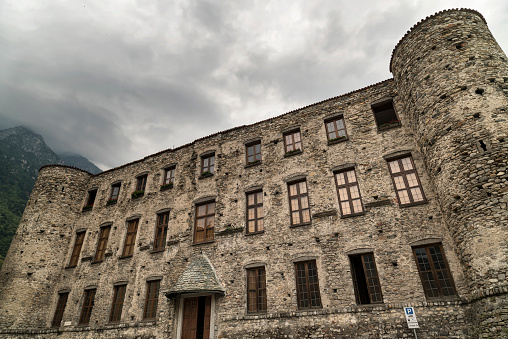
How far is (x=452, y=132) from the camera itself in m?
11.1

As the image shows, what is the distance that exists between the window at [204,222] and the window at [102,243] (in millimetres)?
7340

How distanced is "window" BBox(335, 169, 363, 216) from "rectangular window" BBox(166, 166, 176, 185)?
36.4 ft

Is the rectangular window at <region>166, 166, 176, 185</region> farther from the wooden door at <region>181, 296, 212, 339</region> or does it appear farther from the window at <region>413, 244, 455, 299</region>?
the window at <region>413, 244, 455, 299</region>

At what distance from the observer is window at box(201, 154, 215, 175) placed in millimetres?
18156

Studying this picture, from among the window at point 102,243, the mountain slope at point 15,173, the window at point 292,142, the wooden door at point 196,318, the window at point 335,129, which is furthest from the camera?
the mountain slope at point 15,173

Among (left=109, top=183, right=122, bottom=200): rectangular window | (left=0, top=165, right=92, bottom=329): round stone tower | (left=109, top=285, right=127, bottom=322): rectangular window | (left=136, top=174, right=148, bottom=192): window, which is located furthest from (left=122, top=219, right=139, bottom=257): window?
A: (left=0, top=165, right=92, bottom=329): round stone tower

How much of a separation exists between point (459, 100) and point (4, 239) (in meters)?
44.2

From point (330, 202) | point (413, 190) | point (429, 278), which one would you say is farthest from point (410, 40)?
point (429, 278)

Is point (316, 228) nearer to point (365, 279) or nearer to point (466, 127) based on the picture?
point (365, 279)

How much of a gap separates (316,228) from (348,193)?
2.28 metres

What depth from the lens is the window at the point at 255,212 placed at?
1494cm

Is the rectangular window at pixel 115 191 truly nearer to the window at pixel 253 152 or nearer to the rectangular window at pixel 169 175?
the rectangular window at pixel 169 175

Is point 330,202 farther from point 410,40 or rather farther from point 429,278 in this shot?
point 410,40

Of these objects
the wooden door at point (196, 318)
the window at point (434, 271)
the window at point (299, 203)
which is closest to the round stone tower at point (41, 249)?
Result: the wooden door at point (196, 318)
